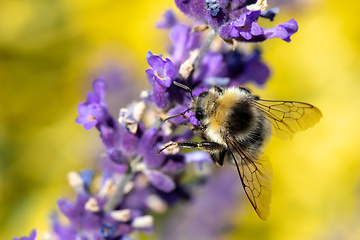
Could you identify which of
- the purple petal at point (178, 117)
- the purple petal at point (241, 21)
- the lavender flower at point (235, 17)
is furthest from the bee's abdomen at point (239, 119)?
the purple petal at point (241, 21)

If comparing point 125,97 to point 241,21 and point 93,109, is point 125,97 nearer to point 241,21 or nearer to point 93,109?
point 93,109

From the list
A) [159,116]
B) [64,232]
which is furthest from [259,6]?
[64,232]

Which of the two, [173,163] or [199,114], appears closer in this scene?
[199,114]

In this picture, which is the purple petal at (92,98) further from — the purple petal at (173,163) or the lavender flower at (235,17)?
the lavender flower at (235,17)

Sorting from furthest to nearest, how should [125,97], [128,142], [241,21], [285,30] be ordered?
1. [125,97]
2. [128,142]
3. [285,30]
4. [241,21]

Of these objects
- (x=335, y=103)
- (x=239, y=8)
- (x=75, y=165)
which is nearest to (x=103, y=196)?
(x=239, y=8)

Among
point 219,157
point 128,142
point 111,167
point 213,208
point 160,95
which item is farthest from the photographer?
point 213,208

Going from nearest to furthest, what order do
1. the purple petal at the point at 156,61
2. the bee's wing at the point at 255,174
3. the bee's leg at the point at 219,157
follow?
the purple petal at the point at 156,61 < the bee's wing at the point at 255,174 < the bee's leg at the point at 219,157

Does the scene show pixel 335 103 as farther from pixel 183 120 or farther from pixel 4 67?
pixel 4 67

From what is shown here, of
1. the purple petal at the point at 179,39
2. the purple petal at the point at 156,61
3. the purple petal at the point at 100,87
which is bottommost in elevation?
the purple petal at the point at 156,61
